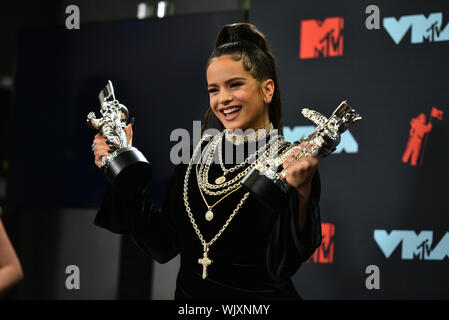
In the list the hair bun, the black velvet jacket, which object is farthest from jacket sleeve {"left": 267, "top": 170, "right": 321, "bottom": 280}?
the hair bun

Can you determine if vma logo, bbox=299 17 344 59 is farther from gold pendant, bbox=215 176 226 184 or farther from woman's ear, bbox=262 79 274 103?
gold pendant, bbox=215 176 226 184

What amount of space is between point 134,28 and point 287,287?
4.74ft

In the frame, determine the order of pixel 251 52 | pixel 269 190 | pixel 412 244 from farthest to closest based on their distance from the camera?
pixel 412 244 → pixel 251 52 → pixel 269 190

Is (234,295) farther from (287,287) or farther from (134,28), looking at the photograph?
(134,28)

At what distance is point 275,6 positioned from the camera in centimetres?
220

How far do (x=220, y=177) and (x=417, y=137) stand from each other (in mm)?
800

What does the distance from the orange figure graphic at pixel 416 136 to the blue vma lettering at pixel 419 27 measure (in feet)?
0.85

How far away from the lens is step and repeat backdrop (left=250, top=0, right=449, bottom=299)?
6.33 feet

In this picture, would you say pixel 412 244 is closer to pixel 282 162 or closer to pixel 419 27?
pixel 419 27

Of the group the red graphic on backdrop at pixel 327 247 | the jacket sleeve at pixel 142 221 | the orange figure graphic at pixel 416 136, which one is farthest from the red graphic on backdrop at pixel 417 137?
the jacket sleeve at pixel 142 221

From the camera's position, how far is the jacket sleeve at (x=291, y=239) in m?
1.30

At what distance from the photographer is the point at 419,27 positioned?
6.50 feet

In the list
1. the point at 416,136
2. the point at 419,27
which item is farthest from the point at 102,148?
the point at 419,27
